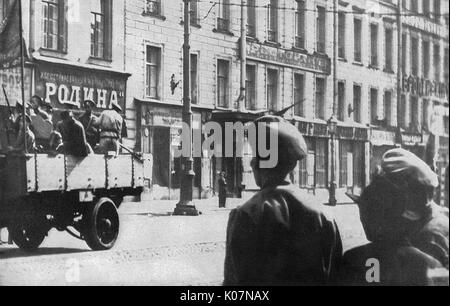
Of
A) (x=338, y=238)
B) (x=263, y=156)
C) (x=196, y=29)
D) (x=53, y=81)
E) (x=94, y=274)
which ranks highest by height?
(x=196, y=29)

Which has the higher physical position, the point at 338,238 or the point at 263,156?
the point at 263,156

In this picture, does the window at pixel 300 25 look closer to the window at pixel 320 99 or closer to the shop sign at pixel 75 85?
the window at pixel 320 99

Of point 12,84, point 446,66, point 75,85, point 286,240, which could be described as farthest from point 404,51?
point 286,240

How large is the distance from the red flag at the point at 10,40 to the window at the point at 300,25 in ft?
9.03

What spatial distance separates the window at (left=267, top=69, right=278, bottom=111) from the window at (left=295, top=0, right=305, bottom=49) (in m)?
0.38

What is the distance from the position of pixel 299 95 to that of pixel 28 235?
3.10 m

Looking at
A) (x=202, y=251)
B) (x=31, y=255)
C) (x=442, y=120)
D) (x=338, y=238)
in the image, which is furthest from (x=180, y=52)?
(x=338, y=238)

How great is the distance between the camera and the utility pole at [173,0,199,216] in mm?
7512

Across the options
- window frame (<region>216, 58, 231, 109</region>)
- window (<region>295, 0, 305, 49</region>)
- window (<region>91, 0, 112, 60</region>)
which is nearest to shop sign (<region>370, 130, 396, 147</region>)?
window (<region>295, 0, 305, 49</region>)

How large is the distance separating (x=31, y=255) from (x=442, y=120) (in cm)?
467

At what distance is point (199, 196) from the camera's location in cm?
774

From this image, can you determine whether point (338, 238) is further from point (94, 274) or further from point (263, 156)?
point (94, 274)

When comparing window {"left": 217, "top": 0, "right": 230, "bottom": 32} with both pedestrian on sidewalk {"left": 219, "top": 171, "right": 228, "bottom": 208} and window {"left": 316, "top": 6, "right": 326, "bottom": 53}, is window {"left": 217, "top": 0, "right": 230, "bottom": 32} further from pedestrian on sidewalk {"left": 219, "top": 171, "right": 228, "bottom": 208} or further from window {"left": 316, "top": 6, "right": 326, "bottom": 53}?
pedestrian on sidewalk {"left": 219, "top": 171, "right": 228, "bottom": 208}

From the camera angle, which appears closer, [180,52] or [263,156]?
[263,156]
